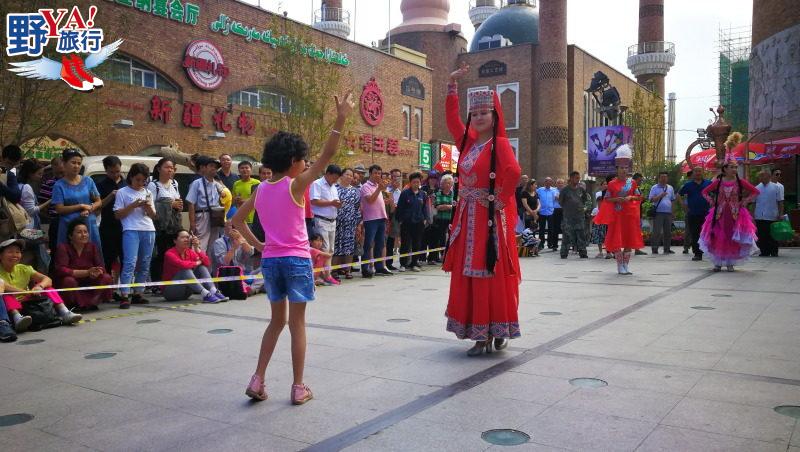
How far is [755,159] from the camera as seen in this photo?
20.2m

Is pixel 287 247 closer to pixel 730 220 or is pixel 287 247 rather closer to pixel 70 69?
pixel 730 220

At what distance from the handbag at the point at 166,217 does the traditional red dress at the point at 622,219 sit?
23.7 feet

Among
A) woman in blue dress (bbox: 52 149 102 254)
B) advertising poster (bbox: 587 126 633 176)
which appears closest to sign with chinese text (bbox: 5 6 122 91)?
woman in blue dress (bbox: 52 149 102 254)

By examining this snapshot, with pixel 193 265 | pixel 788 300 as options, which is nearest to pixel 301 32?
pixel 193 265

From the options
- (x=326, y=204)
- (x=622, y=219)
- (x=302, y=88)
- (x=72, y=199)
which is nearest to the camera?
(x=72, y=199)

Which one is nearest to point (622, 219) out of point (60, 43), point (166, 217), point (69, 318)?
point (166, 217)

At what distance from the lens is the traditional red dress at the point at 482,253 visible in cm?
503

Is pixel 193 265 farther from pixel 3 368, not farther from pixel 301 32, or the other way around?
pixel 301 32

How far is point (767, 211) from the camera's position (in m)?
14.3

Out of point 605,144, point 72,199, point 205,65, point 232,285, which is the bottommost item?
point 232,285

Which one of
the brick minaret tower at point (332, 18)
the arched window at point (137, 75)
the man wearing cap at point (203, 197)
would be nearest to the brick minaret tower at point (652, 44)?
the brick minaret tower at point (332, 18)

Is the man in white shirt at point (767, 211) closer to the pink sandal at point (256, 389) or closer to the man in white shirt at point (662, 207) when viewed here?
the man in white shirt at point (662, 207)

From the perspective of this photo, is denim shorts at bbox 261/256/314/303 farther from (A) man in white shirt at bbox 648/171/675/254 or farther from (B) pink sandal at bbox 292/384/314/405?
(A) man in white shirt at bbox 648/171/675/254

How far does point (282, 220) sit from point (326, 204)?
19.4ft
